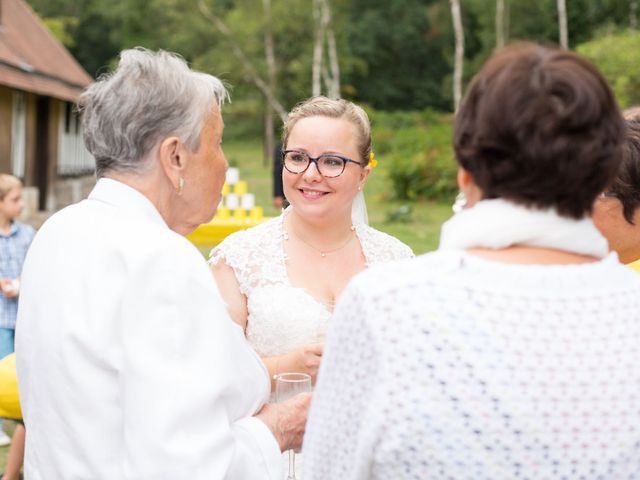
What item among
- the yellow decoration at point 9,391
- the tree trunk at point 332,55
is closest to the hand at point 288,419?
the yellow decoration at point 9,391

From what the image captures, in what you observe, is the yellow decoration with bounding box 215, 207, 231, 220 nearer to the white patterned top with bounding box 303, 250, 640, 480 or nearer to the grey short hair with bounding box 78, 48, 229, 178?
the grey short hair with bounding box 78, 48, 229, 178

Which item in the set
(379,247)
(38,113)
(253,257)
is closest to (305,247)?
(253,257)

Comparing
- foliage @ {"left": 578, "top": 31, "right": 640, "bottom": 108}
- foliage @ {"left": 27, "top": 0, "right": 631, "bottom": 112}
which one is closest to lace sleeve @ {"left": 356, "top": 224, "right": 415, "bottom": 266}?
foliage @ {"left": 578, "top": 31, "right": 640, "bottom": 108}

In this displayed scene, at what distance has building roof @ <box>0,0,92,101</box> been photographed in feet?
57.7

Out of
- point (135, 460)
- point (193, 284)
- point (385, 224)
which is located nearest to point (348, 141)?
point (193, 284)

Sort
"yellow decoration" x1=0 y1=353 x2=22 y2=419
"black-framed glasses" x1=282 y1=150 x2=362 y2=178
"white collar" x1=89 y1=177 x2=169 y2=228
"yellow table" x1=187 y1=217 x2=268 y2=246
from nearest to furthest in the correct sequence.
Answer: "white collar" x1=89 y1=177 x2=169 y2=228, "black-framed glasses" x1=282 y1=150 x2=362 y2=178, "yellow decoration" x1=0 y1=353 x2=22 y2=419, "yellow table" x1=187 y1=217 x2=268 y2=246

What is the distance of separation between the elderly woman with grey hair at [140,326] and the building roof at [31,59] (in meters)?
15.0

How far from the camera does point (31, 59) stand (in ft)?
66.6

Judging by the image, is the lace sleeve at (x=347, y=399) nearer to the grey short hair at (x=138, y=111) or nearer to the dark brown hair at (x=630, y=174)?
the grey short hair at (x=138, y=111)

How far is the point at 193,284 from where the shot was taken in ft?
6.84

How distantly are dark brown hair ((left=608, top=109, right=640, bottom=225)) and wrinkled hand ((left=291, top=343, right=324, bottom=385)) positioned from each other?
3.62 feet

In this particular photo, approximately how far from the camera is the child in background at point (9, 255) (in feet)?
20.2

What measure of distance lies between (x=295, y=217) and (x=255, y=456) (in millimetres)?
1551

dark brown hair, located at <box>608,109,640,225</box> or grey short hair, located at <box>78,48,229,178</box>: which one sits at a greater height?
grey short hair, located at <box>78,48,229,178</box>
